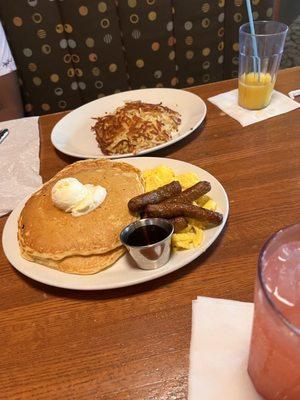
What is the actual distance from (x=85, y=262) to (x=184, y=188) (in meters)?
0.39

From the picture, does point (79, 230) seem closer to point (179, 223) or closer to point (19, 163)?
point (179, 223)

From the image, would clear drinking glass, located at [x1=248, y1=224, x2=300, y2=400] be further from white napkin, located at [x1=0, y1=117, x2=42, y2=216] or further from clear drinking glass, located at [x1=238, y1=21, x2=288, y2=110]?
clear drinking glass, located at [x1=238, y1=21, x2=288, y2=110]

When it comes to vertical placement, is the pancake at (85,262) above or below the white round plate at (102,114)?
below

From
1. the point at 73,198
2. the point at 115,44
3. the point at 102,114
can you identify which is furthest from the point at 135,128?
the point at 115,44

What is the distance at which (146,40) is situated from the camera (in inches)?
90.2

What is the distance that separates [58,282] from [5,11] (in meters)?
1.81

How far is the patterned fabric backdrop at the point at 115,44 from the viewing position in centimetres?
214

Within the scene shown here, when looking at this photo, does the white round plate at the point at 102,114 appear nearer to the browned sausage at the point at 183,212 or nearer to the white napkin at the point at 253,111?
the white napkin at the point at 253,111

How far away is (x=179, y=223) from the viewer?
3.23 feet

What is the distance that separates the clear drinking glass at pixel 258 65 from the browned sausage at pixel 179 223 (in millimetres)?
823

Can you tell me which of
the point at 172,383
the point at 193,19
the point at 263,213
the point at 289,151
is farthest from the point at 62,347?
the point at 193,19

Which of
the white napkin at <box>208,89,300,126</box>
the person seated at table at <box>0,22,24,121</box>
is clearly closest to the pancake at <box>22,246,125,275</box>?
the white napkin at <box>208,89,300,126</box>

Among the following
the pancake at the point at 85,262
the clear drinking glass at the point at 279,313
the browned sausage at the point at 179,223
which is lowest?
the pancake at the point at 85,262

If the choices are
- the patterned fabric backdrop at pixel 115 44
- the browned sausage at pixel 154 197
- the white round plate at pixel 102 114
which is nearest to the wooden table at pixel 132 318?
the browned sausage at pixel 154 197
